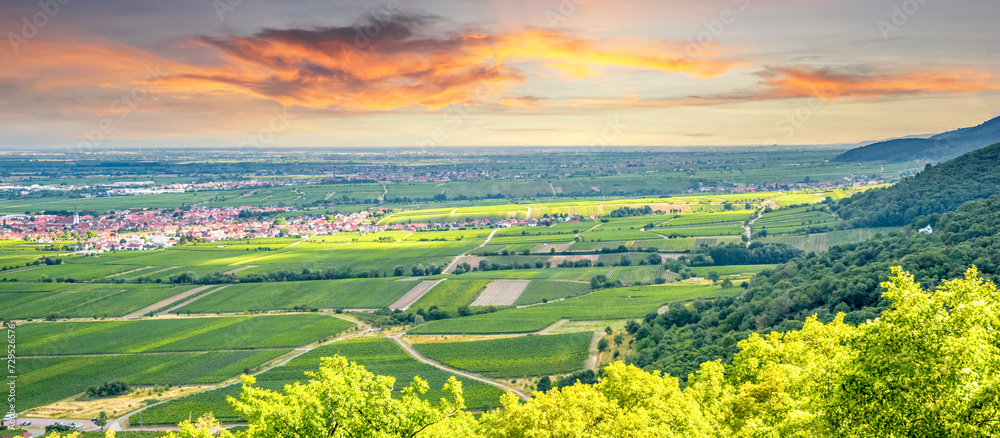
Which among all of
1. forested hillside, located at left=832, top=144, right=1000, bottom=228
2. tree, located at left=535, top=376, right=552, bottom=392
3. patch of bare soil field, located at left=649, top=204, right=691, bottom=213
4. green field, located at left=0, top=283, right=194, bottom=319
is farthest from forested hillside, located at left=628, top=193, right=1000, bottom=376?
patch of bare soil field, located at left=649, top=204, right=691, bottom=213

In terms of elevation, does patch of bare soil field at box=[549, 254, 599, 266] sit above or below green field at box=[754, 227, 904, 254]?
below

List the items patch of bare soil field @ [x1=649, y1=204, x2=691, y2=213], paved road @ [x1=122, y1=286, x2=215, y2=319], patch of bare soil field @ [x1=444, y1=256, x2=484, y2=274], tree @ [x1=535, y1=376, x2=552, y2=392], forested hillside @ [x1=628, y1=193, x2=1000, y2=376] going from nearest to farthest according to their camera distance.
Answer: forested hillside @ [x1=628, y1=193, x2=1000, y2=376]
tree @ [x1=535, y1=376, x2=552, y2=392]
paved road @ [x1=122, y1=286, x2=215, y2=319]
patch of bare soil field @ [x1=444, y1=256, x2=484, y2=274]
patch of bare soil field @ [x1=649, y1=204, x2=691, y2=213]

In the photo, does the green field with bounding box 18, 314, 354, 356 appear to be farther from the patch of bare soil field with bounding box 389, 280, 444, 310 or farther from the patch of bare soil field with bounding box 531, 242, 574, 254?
the patch of bare soil field with bounding box 531, 242, 574, 254

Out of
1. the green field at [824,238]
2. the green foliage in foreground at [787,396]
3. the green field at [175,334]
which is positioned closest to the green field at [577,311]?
the green field at [175,334]

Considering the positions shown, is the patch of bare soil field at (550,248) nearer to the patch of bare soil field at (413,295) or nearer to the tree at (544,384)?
the patch of bare soil field at (413,295)

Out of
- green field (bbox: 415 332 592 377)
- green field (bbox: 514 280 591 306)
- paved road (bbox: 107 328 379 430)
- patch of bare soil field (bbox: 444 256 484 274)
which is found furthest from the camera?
patch of bare soil field (bbox: 444 256 484 274)

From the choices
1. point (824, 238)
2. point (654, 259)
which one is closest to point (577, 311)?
point (654, 259)

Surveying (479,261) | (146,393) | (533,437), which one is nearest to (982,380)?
(533,437)
